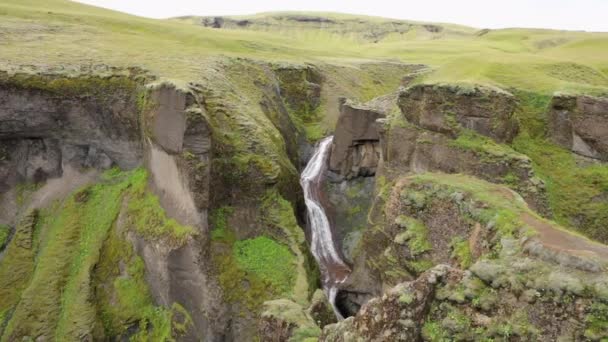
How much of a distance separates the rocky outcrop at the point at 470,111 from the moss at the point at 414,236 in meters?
6.06

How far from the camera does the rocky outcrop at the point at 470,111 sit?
2027 centimetres

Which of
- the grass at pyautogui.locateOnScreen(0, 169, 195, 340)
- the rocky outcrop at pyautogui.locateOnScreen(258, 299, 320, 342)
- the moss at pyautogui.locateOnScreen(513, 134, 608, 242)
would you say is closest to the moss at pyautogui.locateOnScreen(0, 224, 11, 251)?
the grass at pyautogui.locateOnScreen(0, 169, 195, 340)

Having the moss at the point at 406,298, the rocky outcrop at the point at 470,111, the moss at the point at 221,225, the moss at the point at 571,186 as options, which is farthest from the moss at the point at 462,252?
the moss at the point at 221,225

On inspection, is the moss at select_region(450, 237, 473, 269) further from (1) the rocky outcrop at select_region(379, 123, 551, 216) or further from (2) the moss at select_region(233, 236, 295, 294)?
(2) the moss at select_region(233, 236, 295, 294)

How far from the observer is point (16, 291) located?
2245cm

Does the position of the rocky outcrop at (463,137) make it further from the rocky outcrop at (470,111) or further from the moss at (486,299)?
the moss at (486,299)

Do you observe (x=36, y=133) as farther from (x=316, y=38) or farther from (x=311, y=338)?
(x=316, y=38)

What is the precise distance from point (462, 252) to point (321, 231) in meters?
15.2

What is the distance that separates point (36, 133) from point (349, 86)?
97.8ft

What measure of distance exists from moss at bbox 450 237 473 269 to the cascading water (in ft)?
34.0

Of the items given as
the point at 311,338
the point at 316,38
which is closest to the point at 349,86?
the point at 311,338

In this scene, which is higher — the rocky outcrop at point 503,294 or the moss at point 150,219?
the rocky outcrop at point 503,294

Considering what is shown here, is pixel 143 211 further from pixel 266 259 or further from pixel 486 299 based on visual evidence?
pixel 486 299

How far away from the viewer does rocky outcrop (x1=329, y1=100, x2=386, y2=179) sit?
30703mm
